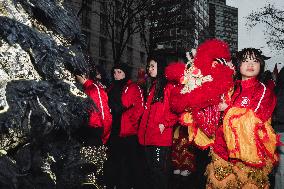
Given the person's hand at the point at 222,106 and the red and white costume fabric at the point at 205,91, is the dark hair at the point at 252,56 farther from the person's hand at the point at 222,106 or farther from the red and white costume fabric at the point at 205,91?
the person's hand at the point at 222,106

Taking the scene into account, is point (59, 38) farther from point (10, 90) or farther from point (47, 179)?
point (47, 179)

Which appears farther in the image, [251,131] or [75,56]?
[251,131]

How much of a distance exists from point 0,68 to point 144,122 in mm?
3116

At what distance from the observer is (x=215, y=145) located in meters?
3.19

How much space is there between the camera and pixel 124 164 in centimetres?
548

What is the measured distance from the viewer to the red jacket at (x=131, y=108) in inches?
206

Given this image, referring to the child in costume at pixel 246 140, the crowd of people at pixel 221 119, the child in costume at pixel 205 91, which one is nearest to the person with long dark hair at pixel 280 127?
the crowd of people at pixel 221 119

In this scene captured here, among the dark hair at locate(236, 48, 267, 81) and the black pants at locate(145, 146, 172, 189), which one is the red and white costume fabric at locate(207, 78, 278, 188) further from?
the black pants at locate(145, 146, 172, 189)

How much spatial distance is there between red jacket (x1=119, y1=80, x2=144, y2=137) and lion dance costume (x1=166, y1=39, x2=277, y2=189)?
68.5 inches

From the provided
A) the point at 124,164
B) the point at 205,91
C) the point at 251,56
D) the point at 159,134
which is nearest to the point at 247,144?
the point at 205,91

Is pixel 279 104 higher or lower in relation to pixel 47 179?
higher

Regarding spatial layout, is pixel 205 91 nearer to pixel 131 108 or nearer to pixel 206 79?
pixel 206 79

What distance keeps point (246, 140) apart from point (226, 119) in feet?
0.88

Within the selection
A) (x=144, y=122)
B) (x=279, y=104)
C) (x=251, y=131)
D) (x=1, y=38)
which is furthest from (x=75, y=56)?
(x=144, y=122)
